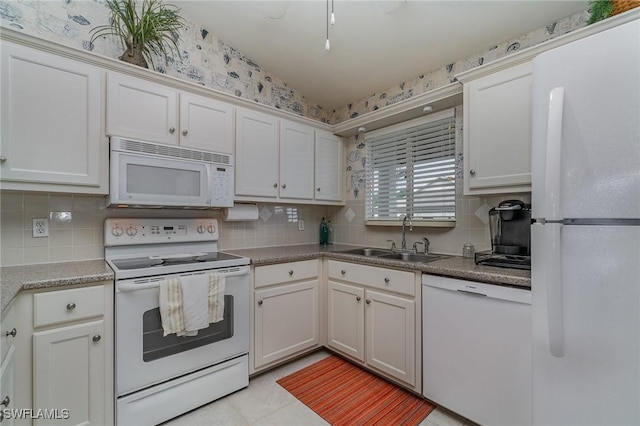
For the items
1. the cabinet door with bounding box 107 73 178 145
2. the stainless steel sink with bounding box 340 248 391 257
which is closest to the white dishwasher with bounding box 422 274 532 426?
the stainless steel sink with bounding box 340 248 391 257

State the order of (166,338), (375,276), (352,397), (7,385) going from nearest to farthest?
(7,385)
(166,338)
(352,397)
(375,276)

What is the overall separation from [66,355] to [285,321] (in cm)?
131

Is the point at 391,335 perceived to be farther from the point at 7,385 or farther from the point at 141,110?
the point at 141,110

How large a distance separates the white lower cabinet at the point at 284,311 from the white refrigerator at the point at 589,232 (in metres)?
1.58

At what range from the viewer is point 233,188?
2277 mm

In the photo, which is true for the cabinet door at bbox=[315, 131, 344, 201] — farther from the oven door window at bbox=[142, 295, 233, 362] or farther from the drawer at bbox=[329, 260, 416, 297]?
the oven door window at bbox=[142, 295, 233, 362]

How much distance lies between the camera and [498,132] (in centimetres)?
178

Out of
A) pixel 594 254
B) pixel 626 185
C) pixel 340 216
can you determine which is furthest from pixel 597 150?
pixel 340 216

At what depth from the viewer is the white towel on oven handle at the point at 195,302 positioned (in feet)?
5.57

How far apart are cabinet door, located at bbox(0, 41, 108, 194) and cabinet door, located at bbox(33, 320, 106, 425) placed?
81 cm

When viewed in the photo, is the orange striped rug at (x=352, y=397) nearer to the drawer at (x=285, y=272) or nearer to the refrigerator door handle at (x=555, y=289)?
the drawer at (x=285, y=272)

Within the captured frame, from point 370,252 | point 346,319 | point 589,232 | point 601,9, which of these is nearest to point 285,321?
point 346,319

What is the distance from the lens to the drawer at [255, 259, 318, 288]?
84.4 inches

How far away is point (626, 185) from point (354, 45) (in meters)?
2.11
